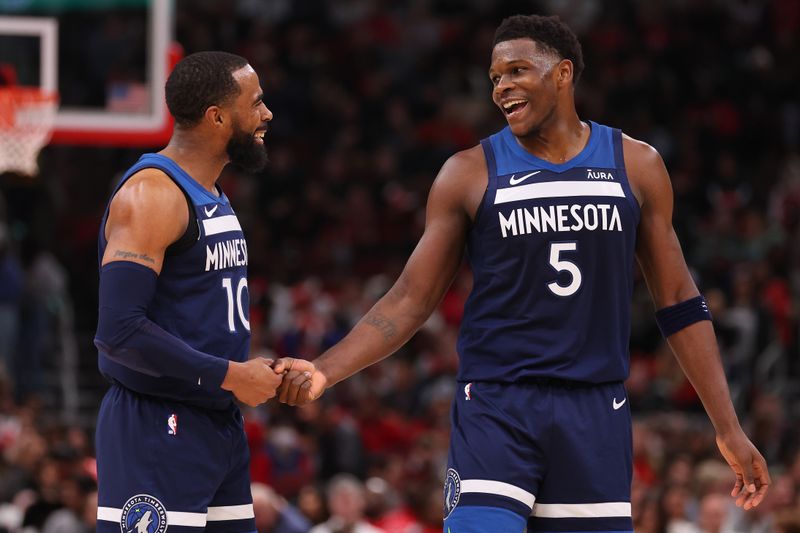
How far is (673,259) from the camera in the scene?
5910mm

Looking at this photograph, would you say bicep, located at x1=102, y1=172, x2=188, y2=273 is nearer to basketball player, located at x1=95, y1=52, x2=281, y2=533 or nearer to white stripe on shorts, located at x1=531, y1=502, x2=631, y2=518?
basketball player, located at x1=95, y1=52, x2=281, y2=533

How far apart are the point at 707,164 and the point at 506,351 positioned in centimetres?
1567

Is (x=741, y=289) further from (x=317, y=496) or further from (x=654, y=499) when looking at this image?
(x=317, y=496)

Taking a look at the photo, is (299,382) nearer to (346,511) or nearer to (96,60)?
(346,511)

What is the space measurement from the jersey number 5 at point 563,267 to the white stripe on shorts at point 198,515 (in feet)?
5.18

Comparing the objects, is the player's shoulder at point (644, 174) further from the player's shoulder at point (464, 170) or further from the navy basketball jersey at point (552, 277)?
the player's shoulder at point (464, 170)

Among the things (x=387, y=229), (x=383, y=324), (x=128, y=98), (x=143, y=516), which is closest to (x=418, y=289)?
(x=383, y=324)

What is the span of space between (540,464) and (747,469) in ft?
3.17

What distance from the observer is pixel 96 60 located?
439 inches

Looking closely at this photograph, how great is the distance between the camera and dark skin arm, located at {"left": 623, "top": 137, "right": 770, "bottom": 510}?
5.85 m

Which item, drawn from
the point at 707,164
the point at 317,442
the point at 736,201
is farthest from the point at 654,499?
the point at 707,164

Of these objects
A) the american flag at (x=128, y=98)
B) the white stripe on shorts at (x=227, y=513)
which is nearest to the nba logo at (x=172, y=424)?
the white stripe on shorts at (x=227, y=513)

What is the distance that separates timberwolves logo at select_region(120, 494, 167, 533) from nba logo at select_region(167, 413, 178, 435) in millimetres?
275

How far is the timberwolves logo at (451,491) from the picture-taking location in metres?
5.54
